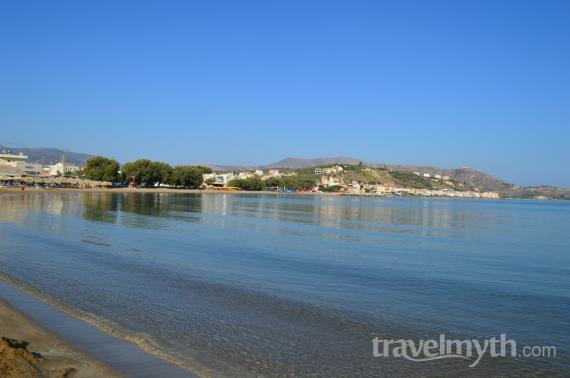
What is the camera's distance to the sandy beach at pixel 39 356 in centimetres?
694

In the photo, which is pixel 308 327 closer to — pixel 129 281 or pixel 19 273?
pixel 129 281

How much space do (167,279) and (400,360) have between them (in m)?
8.79

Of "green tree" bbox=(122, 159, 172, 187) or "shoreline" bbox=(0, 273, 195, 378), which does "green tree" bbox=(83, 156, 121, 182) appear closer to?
"green tree" bbox=(122, 159, 172, 187)

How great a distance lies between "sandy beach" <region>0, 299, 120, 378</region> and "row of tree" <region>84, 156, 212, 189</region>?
4982 inches

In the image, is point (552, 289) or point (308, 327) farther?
point (552, 289)

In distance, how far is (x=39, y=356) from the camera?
7.76 m

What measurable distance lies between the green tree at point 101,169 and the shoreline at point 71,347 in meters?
124

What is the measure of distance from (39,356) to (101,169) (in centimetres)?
12947

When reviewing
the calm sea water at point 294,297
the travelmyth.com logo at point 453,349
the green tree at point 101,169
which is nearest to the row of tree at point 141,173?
the green tree at point 101,169

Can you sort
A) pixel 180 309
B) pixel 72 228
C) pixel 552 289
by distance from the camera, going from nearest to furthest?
pixel 180 309, pixel 552 289, pixel 72 228

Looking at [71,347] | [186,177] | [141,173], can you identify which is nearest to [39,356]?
[71,347]

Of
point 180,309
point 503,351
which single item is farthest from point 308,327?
point 503,351

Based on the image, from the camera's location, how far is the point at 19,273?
50.4 ft

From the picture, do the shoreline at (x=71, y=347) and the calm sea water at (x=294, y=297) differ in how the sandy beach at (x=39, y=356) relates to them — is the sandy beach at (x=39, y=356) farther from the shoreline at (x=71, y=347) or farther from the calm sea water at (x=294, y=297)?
the calm sea water at (x=294, y=297)
